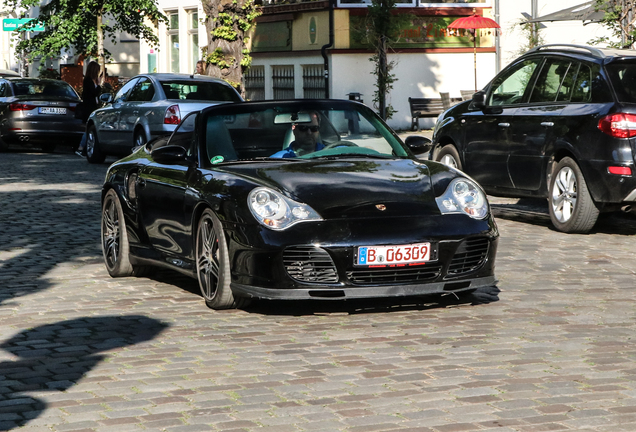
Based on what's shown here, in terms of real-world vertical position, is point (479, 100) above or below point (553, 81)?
below

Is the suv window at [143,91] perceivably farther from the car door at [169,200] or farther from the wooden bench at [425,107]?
the wooden bench at [425,107]

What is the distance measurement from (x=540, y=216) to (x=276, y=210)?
6687 millimetres

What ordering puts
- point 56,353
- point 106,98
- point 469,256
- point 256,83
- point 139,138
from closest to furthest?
point 56,353
point 469,256
point 139,138
point 106,98
point 256,83

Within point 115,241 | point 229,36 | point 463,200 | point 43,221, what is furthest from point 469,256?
point 229,36

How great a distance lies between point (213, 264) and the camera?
755 centimetres

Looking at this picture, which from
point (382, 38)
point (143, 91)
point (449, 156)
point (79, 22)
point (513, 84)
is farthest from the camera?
point (79, 22)

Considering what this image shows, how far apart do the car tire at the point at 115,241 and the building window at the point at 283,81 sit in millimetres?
25770

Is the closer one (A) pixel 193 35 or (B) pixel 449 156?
(B) pixel 449 156

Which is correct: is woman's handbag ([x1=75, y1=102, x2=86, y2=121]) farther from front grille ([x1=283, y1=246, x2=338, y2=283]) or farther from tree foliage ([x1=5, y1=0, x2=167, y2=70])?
front grille ([x1=283, y1=246, x2=338, y2=283])

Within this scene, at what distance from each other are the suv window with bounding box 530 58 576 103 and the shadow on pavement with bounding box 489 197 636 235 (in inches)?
52.7

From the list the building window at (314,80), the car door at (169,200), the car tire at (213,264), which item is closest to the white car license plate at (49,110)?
the building window at (314,80)

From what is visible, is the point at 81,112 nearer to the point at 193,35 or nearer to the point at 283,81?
the point at 283,81

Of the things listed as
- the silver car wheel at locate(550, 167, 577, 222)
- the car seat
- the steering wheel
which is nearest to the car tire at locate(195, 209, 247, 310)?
the car seat

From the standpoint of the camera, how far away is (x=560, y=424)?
480 centimetres
